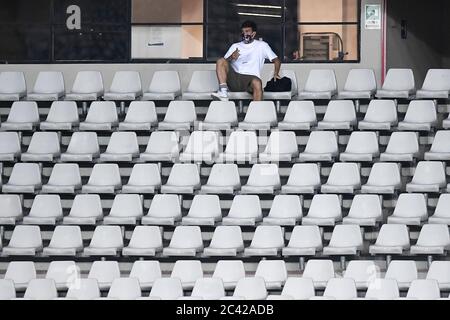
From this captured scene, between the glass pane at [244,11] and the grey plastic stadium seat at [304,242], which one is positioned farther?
the glass pane at [244,11]

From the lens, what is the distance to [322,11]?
18234mm

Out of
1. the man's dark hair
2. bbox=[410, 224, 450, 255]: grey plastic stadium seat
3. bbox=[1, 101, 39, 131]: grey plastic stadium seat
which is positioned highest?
the man's dark hair

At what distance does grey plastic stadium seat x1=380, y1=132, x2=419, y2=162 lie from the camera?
55.4 feet

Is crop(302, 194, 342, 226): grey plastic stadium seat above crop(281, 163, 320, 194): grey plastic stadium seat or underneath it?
underneath

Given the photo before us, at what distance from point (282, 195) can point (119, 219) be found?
1.56 metres

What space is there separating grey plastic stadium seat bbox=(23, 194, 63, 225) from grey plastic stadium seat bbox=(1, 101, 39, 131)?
0.98 meters

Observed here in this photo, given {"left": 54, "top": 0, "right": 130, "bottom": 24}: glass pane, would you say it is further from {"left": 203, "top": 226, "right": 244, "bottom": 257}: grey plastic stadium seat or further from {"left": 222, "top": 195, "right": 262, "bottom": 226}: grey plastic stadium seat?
{"left": 203, "top": 226, "right": 244, "bottom": 257}: grey plastic stadium seat

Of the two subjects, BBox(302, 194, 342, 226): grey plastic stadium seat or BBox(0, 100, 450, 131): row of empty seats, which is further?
BBox(0, 100, 450, 131): row of empty seats

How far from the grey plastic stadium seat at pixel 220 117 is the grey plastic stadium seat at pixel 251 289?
253cm

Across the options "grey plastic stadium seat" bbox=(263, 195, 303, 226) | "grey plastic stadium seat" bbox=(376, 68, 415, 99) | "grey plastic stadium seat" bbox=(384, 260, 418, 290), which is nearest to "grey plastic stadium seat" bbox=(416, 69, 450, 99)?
"grey plastic stadium seat" bbox=(376, 68, 415, 99)

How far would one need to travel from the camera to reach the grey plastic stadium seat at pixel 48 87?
18.0m

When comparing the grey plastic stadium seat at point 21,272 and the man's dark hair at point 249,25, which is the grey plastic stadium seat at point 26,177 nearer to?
the grey plastic stadium seat at point 21,272

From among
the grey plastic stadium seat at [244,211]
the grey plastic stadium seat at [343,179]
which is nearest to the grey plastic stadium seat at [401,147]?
the grey plastic stadium seat at [343,179]

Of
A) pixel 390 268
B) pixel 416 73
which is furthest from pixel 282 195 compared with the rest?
pixel 416 73
